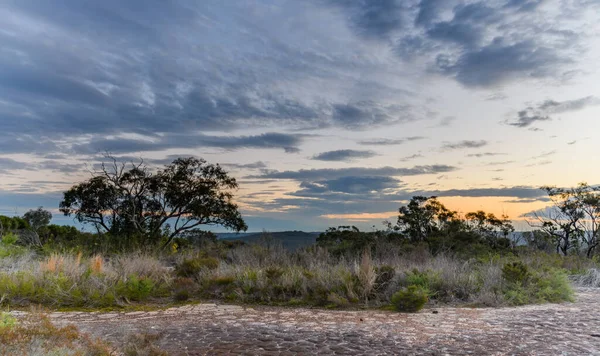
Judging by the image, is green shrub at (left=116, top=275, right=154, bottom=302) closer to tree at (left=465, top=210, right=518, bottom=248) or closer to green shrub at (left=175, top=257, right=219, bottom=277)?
green shrub at (left=175, top=257, right=219, bottom=277)

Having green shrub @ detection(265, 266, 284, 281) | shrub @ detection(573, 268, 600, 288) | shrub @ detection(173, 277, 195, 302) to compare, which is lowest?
shrub @ detection(573, 268, 600, 288)

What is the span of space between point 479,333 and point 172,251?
1157cm

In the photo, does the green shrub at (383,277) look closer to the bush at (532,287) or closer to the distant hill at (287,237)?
the bush at (532,287)

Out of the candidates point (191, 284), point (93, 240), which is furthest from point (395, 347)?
point (93, 240)

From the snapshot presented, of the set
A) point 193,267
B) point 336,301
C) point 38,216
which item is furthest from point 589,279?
point 38,216

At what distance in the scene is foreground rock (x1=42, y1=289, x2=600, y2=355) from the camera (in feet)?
17.7

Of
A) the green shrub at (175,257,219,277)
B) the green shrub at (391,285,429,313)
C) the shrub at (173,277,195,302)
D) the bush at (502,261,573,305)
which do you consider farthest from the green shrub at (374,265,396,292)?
the green shrub at (175,257,219,277)

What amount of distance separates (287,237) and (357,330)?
11014mm

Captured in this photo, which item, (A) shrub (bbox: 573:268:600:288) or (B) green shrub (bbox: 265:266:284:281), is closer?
(B) green shrub (bbox: 265:266:284:281)

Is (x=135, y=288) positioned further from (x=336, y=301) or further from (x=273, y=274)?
(x=336, y=301)

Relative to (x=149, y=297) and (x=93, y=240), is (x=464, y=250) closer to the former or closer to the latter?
(x=149, y=297)

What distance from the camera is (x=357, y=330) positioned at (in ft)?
20.6

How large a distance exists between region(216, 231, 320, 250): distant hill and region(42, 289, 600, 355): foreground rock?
7.12 meters

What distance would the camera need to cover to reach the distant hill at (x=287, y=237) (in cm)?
1550
